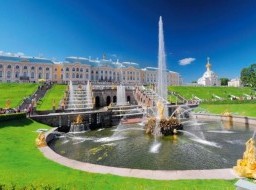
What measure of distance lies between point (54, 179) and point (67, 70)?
3931 inches

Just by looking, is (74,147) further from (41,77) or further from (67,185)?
(41,77)

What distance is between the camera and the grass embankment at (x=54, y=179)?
30.2ft

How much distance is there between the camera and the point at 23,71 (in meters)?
101

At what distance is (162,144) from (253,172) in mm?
10436

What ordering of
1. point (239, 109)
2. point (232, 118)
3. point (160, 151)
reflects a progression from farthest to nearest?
point (239, 109)
point (232, 118)
point (160, 151)

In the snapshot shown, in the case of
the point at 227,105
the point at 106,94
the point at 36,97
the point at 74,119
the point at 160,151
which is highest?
the point at 106,94

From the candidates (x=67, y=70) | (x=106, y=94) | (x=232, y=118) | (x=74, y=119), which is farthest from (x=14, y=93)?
(x=67, y=70)

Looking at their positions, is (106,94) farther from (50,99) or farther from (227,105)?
(227,105)

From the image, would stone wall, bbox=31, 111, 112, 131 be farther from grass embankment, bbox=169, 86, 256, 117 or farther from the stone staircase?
grass embankment, bbox=169, 86, 256, 117

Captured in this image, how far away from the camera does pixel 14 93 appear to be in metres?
54.8

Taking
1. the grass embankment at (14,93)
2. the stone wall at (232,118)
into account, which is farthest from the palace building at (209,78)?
the grass embankment at (14,93)

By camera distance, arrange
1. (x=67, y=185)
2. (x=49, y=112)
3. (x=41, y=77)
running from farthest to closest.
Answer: (x=41, y=77), (x=49, y=112), (x=67, y=185)

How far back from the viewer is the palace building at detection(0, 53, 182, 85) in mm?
98375

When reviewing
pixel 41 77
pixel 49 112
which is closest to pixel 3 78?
pixel 41 77
